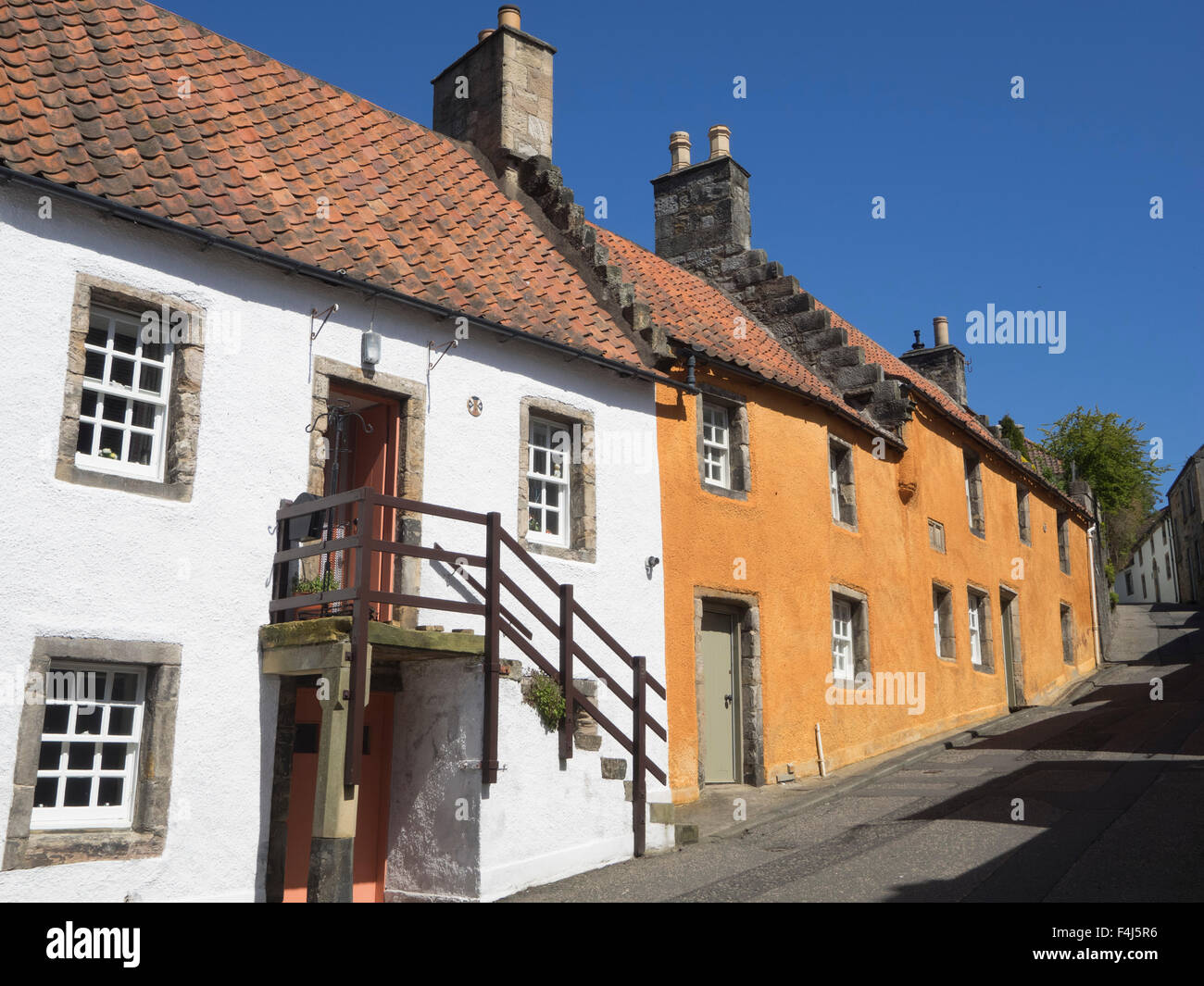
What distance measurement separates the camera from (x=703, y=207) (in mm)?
20250

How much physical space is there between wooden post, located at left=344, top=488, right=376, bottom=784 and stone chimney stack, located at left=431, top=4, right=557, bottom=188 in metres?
7.20

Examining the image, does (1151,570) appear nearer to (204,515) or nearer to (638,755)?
(638,755)

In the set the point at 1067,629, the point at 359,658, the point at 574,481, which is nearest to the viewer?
the point at 359,658

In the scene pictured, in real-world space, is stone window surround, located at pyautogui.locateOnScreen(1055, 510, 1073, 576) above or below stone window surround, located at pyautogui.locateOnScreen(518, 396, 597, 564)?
above

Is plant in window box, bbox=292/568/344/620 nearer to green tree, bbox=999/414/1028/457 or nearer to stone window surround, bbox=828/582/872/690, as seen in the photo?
stone window surround, bbox=828/582/872/690

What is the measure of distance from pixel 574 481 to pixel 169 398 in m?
4.59

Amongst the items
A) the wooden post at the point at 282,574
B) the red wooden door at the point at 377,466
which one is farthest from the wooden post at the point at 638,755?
the wooden post at the point at 282,574

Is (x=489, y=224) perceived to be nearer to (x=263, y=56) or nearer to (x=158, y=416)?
(x=263, y=56)

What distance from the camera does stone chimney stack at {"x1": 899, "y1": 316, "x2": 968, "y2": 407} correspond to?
93.4ft

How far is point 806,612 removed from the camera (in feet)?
50.7

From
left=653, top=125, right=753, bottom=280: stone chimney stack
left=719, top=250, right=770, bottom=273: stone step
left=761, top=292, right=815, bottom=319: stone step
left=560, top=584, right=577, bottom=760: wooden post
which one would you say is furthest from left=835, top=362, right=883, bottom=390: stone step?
left=560, top=584, right=577, bottom=760: wooden post

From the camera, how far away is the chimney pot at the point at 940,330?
29375 mm

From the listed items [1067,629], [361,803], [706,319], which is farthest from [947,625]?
[361,803]

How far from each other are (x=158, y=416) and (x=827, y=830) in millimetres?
7397
